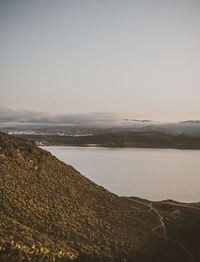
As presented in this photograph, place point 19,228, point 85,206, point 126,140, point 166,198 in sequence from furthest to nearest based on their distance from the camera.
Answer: point 126,140
point 166,198
point 85,206
point 19,228

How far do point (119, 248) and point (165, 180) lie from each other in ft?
29.6

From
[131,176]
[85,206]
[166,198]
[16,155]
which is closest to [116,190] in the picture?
[166,198]

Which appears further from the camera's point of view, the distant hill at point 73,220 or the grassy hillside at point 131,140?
the grassy hillside at point 131,140

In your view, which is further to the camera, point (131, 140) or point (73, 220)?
point (131, 140)

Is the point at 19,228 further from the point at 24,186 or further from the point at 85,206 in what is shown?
the point at 85,206

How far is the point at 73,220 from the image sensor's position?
194 inches

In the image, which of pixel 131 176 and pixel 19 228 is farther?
pixel 131 176

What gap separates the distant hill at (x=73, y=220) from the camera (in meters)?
3.71

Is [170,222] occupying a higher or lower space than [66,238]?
lower

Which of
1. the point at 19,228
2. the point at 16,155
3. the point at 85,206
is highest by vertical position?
the point at 16,155

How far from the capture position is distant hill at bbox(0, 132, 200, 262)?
12.2 feet

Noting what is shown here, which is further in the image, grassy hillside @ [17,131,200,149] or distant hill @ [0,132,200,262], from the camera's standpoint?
grassy hillside @ [17,131,200,149]

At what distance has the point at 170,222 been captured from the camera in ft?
20.3

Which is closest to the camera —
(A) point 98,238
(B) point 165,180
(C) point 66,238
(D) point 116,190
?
(C) point 66,238
